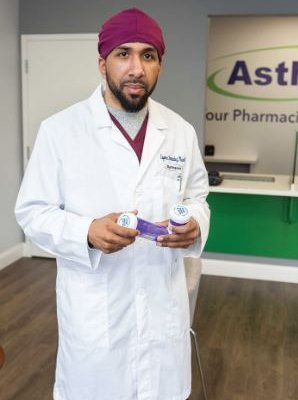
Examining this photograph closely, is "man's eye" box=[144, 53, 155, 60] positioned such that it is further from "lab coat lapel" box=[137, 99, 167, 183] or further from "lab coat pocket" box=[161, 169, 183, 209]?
"lab coat pocket" box=[161, 169, 183, 209]

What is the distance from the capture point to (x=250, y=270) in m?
4.14

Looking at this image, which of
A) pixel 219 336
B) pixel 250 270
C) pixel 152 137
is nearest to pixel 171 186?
pixel 152 137

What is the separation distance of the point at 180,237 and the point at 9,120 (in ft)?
11.2

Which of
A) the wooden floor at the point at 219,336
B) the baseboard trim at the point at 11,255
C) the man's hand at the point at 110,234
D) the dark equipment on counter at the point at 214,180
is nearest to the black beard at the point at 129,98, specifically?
the man's hand at the point at 110,234

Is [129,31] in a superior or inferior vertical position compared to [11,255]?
superior

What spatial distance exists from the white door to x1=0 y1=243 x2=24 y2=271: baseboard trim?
109 centimetres

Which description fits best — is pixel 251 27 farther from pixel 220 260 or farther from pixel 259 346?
pixel 259 346

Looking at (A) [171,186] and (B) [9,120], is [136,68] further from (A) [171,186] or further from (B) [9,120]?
(B) [9,120]

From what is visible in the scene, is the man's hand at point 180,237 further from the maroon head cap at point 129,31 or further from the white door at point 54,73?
the white door at point 54,73

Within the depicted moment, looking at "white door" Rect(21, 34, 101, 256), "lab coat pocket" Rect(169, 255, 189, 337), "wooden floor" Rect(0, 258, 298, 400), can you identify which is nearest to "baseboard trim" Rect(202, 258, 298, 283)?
"wooden floor" Rect(0, 258, 298, 400)

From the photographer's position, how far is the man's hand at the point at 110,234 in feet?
3.70

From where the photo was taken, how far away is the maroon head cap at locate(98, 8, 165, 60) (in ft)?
4.05

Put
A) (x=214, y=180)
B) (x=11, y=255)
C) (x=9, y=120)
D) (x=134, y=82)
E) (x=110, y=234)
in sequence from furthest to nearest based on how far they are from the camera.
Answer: (x=11, y=255), (x=9, y=120), (x=214, y=180), (x=134, y=82), (x=110, y=234)

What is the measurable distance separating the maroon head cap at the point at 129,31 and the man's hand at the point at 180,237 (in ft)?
1.61
